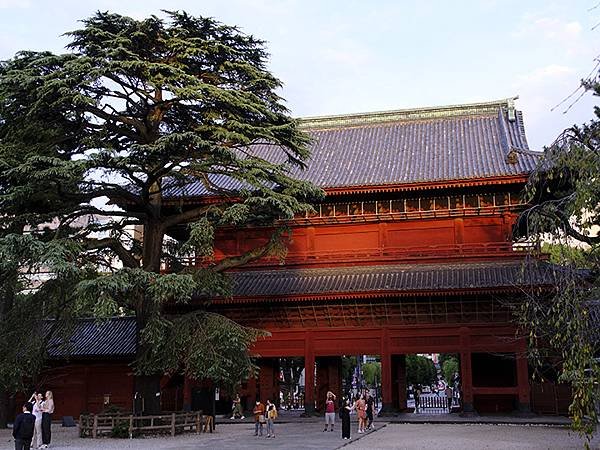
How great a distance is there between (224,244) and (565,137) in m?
23.8

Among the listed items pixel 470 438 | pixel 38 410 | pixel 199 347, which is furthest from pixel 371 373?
pixel 38 410

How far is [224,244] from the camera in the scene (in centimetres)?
3127

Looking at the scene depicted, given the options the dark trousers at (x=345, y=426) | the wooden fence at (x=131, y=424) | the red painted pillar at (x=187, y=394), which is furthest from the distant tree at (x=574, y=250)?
the red painted pillar at (x=187, y=394)

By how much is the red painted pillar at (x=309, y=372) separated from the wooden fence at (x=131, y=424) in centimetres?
659

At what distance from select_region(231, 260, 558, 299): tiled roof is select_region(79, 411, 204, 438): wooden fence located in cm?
685

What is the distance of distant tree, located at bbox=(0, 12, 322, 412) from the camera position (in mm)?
19734

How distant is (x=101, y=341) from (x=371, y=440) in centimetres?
1709

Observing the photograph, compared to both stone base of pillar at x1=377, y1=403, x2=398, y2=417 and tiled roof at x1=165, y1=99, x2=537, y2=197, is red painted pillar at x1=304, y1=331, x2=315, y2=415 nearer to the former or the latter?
stone base of pillar at x1=377, y1=403, x2=398, y2=417

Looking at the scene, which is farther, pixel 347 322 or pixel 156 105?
pixel 347 322

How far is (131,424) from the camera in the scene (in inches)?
829

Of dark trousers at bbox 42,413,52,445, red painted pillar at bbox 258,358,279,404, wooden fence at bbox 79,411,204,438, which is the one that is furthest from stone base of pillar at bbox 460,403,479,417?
dark trousers at bbox 42,413,52,445

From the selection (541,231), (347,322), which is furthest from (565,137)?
(347,322)

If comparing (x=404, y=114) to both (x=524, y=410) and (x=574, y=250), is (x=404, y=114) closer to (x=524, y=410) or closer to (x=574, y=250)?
(x=524, y=410)

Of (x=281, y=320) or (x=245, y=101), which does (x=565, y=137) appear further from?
(x=281, y=320)
